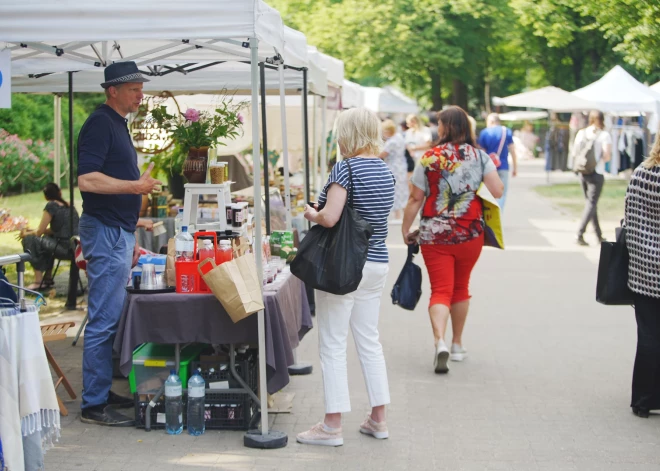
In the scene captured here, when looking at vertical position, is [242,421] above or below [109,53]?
below

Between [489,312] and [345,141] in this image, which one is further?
[489,312]

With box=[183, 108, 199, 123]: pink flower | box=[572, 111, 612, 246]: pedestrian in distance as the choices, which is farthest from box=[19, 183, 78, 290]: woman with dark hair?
box=[572, 111, 612, 246]: pedestrian in distance

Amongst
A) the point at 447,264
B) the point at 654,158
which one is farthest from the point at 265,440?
the point at 654,158

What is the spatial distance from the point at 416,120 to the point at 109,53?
11376 mm

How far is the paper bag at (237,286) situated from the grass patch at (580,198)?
468 inches

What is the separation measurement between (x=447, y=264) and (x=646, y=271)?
1555 millimetres

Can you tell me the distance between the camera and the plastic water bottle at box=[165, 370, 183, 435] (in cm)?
533

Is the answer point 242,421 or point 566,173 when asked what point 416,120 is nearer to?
point 242,421

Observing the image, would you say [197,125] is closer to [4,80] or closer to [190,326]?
[4,80]

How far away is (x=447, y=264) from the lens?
6746mm

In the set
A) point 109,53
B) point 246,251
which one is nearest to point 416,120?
point 109,53

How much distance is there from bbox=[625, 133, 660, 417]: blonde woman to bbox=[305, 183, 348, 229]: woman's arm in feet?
6.21

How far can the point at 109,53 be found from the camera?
7.20 metres

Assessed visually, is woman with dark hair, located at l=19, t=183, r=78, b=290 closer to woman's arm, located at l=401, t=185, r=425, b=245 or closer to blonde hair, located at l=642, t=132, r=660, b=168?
woman's arm, located at l=401, t=185, r=425, b=245
